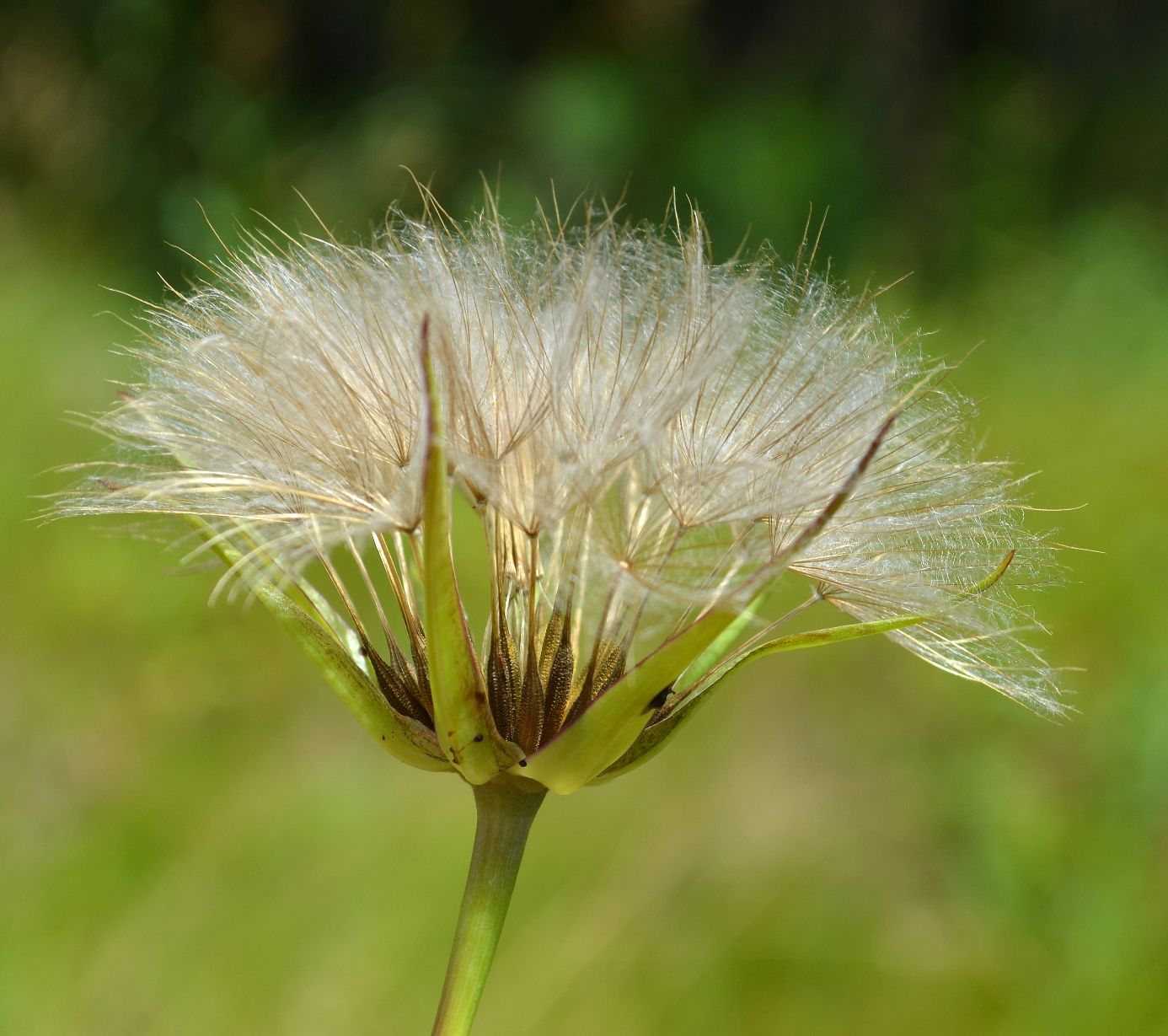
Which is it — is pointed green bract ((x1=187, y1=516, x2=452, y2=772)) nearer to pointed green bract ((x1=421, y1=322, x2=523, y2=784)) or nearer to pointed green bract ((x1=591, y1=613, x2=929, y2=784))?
pointed green bract ((x1=421, y1=322, x2=523, y2=784))

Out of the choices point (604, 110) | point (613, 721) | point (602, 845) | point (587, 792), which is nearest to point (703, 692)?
point (613, 721)

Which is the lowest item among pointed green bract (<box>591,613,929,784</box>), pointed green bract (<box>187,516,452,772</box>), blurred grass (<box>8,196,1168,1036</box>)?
blurred grass (<box>8,196,1168,1036</box>)

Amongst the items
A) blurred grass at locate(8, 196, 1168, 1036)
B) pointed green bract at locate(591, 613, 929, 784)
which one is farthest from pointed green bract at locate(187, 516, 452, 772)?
blurred grass at locate(8, 196, 1168, 1036)

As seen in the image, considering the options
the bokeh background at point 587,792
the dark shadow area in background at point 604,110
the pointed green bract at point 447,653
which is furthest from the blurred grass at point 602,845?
the dark shadow area in background at point 604,110

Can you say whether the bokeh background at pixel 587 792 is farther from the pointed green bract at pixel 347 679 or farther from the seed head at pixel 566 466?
the pointed green bract at pixel 347 679

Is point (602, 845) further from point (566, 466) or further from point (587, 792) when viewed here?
point (566, 466)

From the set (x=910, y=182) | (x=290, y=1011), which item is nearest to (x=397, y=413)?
(x=290, y=1011)

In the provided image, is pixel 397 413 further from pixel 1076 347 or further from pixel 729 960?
pixel 1076 347
